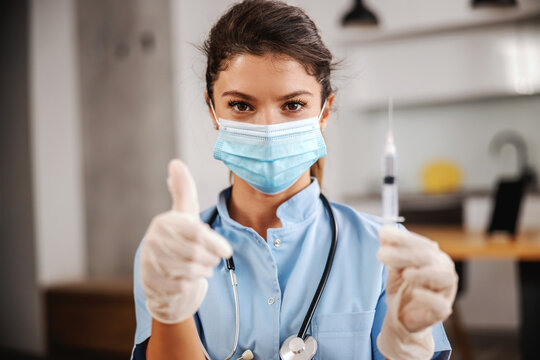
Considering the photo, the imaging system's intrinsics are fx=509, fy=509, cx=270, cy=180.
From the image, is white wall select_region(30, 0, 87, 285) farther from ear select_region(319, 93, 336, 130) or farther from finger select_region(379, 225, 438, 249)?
finger select_region(379, 225, 438, 249)

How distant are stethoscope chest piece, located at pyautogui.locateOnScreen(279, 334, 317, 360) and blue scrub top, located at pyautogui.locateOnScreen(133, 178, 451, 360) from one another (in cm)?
5

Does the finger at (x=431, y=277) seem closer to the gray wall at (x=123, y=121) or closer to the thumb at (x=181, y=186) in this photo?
the thumb at (x=181, y=186)

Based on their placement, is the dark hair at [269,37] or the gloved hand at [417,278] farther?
the dark hair at [269,37]

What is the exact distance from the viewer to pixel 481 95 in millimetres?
3889

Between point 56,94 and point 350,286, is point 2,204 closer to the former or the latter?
point 56,94


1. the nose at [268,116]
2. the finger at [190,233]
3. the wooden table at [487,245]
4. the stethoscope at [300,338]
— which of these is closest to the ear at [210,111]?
the nose at [268,116]

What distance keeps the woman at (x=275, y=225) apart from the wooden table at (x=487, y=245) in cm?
143

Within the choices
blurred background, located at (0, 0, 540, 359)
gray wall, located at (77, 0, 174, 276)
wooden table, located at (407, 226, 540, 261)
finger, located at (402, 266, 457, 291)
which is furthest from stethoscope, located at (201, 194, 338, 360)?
gray wall, located at (77, 0, 174, 276)

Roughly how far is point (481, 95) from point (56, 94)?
10.3 ft

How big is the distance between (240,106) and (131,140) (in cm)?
292

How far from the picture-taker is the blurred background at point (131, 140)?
3451 mm

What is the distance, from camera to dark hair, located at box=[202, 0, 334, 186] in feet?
2.87

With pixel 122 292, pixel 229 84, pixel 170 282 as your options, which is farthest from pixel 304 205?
pixel 122 292

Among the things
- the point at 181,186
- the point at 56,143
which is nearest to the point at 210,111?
the point at 181,186
